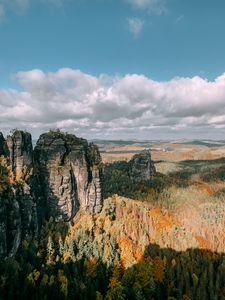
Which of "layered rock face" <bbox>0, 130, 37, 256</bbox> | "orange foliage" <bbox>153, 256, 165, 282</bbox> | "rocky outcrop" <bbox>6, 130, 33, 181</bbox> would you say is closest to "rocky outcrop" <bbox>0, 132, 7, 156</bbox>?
"layered rock face" <bbox>0, 130, 37, 256</bbox>

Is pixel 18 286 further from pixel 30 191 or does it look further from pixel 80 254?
pixel 30 191

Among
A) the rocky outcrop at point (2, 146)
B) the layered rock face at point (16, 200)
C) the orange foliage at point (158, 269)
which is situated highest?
the rocky outcrop at point (2, 146)

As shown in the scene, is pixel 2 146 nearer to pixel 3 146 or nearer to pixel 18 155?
pixel 3 146

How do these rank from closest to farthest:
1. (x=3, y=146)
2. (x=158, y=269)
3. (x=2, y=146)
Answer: (x=158, y=269), (x=2, y=146), (x=3, y=146)

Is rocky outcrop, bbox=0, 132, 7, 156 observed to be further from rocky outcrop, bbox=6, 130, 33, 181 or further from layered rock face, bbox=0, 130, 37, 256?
rocky outcrop, bbox=6, 130, 33, 181

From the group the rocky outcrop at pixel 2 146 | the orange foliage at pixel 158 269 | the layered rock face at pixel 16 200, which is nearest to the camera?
the orange foliage at pixel 158 269

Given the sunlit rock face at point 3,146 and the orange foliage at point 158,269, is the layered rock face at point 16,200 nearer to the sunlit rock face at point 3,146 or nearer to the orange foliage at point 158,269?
the sunlit rock face at point 3,146

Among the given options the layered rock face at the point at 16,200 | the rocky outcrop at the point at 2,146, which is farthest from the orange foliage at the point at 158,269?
the rocky outcrop at the point at 2,146

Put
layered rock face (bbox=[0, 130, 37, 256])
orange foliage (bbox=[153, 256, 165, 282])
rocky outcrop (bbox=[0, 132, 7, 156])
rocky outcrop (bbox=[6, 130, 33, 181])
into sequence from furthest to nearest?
rocky outcrop (bbox=[0, 132, 7, 156]) < rocky outcrop (bbox=[6, 130, 33, 181]) < layered rock face (bbox=[0, 130, 37, 256]) < orange foliage (bbox=[153, 256, 165, 282])

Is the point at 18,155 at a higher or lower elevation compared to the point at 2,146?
lower

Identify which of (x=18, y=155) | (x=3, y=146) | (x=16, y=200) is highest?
(x=3, y=146)

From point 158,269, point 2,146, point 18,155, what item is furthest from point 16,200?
point 158,269
